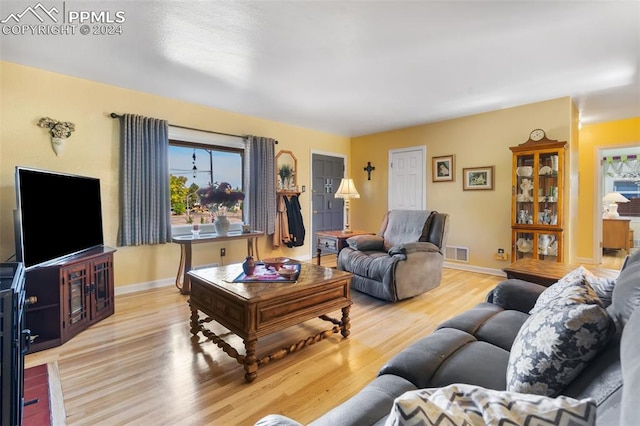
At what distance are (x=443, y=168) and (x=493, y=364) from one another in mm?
4250

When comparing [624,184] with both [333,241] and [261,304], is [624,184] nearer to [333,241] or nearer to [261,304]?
[333,241]

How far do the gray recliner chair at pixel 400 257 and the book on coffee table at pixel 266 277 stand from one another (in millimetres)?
1169

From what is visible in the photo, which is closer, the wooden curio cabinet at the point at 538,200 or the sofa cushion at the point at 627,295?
the sofa cushion at the point at 627,295

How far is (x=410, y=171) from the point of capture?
5438 mm

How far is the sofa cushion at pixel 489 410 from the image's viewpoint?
1.69 feet

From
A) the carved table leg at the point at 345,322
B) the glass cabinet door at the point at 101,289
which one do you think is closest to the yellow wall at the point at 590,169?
the carved table leg at the point at 345,322

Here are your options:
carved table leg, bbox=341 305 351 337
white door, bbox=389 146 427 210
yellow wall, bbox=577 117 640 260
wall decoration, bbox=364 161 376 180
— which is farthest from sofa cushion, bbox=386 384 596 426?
yellow wall, bbox=577 117 640 260

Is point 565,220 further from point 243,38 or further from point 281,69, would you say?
point 243,38

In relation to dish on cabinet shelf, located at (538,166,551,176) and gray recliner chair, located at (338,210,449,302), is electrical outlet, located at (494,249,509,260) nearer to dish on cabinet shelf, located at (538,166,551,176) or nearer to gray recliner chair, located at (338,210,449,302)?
dish on cabinet shelf, located at (538,166,551,176)

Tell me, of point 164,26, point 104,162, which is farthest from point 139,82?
point 164,26

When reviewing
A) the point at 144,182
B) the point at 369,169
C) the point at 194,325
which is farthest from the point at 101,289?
the point at 369,169

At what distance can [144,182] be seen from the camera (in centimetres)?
363

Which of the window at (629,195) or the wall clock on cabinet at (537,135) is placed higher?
the wall clock on cabinet at (537,135)

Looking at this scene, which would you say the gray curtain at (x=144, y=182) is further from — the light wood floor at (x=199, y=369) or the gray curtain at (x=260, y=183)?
the gray curtain at (x=260, y=183)
